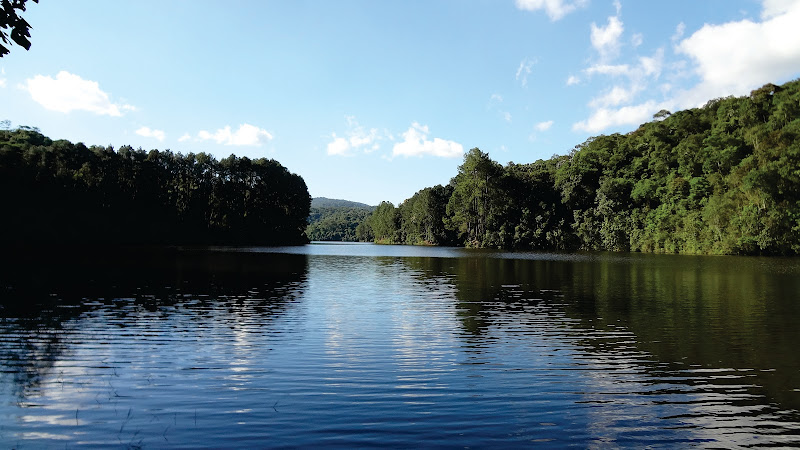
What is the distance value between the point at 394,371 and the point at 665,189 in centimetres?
9615

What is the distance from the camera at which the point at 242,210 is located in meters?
139

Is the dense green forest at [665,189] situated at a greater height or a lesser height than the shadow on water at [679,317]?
greater

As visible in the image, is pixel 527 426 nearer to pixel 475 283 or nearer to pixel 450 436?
pixel 450 436

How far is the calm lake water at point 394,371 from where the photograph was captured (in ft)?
25.5

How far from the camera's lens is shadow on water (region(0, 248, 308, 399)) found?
13.0 meters

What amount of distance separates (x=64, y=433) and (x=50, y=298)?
18282mm

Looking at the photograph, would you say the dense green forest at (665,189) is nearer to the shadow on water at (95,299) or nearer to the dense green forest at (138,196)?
the dense green forest at (138,196)

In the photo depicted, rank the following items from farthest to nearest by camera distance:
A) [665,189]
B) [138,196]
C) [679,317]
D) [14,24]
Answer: [138,196] → [665,189] → [679,317] → [14,24]

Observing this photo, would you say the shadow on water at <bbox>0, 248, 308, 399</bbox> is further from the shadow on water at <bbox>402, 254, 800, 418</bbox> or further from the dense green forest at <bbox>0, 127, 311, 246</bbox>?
the dense green forest at <bbox>0, 127, 311, 246</bbox>

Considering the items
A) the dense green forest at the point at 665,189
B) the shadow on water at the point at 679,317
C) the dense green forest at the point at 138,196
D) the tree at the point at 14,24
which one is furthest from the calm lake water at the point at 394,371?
the dense green forest at the point at 138,196

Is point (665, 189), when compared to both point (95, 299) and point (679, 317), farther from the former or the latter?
point (95, 299)

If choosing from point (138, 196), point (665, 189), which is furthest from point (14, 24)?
point (138, 196)

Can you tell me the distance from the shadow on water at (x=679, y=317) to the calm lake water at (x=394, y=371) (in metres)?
0.12

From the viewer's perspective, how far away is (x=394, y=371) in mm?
11500
